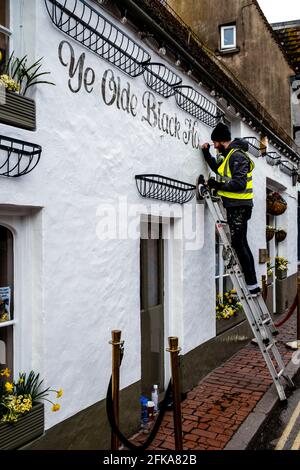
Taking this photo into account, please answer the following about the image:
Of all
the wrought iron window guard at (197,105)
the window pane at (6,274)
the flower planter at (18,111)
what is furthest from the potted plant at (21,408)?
the wrought iron window guard at (197,105)

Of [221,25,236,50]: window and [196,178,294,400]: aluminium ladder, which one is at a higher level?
[221,25,236,50]: window

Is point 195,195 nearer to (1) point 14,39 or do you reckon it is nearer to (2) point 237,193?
(2) point 237,193

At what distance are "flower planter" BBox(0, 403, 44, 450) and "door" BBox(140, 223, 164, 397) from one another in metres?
1.96

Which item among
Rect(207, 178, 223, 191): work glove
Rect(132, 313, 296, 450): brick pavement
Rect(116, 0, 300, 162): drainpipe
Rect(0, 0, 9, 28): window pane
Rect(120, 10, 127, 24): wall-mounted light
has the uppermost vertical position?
Rect(116, 0, 300, 162): drainpipe

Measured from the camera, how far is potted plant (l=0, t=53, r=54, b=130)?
113 inches

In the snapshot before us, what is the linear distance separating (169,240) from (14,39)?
10.0 ft

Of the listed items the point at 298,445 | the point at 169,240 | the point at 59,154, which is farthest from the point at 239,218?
the point at 59,154

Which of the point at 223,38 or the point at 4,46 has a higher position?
the point at 223,38

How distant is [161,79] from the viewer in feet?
16.1

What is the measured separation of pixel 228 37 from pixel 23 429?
1077cm

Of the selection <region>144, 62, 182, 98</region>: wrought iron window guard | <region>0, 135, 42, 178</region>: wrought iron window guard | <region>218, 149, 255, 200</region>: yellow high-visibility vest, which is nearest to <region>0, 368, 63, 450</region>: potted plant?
<region>0, 135, 42, 178</region>: wrought iron window guard

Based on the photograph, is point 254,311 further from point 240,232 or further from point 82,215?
point 82,215

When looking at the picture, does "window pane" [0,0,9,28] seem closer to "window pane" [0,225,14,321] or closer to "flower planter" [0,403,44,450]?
"window pane" [0,225,14,321]

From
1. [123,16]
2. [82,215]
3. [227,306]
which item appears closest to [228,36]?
[227,306]
